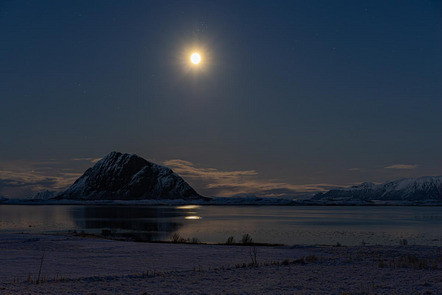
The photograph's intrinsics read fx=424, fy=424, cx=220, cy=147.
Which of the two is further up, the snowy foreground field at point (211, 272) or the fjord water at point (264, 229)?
the snowy foreground field at point (211, 272)

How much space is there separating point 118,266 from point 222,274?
716 cm

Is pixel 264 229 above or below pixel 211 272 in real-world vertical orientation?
below

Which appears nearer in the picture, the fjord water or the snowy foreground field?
the snowy foreground field

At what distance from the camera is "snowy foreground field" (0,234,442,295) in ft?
60.4

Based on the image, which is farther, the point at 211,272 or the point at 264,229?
the point at 264,229

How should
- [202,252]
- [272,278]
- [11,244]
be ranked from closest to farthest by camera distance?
[272,278], [202,252], [11,244]

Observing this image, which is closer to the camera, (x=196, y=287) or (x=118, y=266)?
(x=196, y=287)

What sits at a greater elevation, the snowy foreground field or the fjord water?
the snowy foreground field

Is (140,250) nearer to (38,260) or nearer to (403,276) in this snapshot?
(38,260)

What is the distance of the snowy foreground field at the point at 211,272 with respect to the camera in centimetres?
1842

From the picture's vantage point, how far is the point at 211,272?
75.3ft

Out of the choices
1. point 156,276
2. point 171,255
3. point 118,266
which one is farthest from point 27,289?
point 171,255

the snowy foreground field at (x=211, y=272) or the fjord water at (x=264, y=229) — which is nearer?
the snowy foreground field at (x=211, y=272)

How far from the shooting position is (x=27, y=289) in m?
17.8
